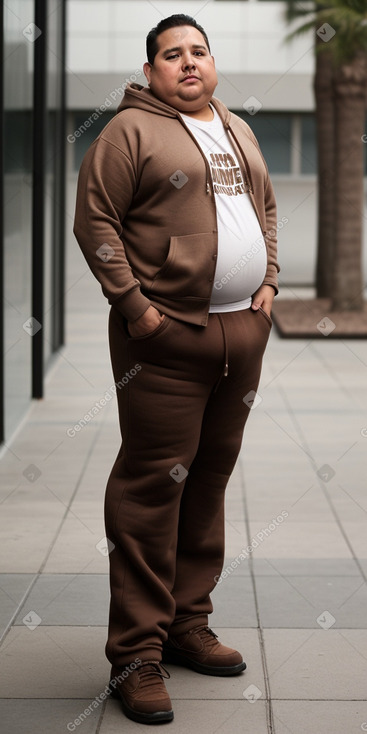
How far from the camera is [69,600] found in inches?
182

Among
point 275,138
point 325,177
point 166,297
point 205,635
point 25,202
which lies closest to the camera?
point 166,297

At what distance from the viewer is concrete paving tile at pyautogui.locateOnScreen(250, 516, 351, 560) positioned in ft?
17.4

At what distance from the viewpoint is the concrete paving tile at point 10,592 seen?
4.43 meters

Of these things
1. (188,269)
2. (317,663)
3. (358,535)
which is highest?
(188,269)

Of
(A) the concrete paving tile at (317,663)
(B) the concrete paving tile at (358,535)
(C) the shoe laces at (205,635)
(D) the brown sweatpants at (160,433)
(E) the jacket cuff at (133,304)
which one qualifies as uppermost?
(E) the jacket cuff at (133,304)

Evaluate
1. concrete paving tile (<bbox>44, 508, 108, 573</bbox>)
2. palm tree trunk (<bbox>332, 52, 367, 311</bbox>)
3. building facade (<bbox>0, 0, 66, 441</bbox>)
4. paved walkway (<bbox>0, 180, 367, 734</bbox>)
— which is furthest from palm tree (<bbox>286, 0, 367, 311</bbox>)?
concrete paving tile (<bbox>44, 508, 108, 573</bbox>)

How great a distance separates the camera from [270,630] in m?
4.31

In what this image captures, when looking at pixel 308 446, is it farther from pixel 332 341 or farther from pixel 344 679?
pixel 332 341

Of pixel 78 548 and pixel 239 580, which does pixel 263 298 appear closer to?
pixel 239 580

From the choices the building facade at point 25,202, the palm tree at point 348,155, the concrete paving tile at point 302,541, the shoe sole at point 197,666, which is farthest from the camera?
the palm tree at point 348,155

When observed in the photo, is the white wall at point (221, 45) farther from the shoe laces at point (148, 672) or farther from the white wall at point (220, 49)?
the shoe laces at point (148, 672)

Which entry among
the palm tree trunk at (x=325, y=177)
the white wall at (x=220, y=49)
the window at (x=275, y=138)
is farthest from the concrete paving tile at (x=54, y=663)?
the window at (x=275, y=138)

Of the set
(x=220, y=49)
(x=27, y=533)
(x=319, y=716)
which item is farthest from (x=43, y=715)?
(x=220, y=49)

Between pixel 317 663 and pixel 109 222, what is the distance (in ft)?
5.16
